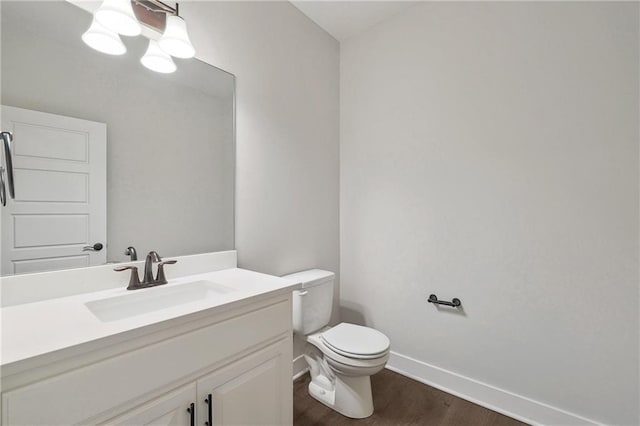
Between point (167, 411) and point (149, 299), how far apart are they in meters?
0.45

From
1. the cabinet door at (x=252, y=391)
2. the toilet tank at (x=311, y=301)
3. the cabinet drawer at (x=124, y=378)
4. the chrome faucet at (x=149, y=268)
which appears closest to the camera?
the cabinet drawer at (x=124, y=378)

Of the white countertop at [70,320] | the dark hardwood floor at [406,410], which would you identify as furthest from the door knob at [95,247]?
the dark hardwood floor at [406,410]

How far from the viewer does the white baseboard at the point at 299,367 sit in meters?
1.93

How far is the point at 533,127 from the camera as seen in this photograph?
155 cm

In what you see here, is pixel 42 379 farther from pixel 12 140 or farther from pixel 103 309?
pixel 12 140

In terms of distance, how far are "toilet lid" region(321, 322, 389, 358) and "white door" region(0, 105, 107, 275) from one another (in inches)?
46.3

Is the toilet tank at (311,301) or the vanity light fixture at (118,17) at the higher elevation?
the vanity light fixture at (118,17)

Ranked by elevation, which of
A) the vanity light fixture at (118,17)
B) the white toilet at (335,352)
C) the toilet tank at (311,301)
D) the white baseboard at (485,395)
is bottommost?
the white baseboard at (485,395)

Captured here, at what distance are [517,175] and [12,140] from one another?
2238 mm

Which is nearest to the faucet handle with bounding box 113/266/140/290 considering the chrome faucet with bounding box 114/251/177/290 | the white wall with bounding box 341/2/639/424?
the chrome faucet with bounding box 114/251/177/290

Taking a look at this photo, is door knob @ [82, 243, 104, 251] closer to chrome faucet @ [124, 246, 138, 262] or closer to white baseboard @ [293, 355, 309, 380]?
chrome faucet @ [124, 246, 138, 262]

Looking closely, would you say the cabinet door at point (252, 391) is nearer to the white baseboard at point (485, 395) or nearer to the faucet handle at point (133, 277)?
the faucet handle at point (133, 277)

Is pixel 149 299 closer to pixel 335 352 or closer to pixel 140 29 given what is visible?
pixel 335 352

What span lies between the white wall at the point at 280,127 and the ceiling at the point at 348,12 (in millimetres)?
69
